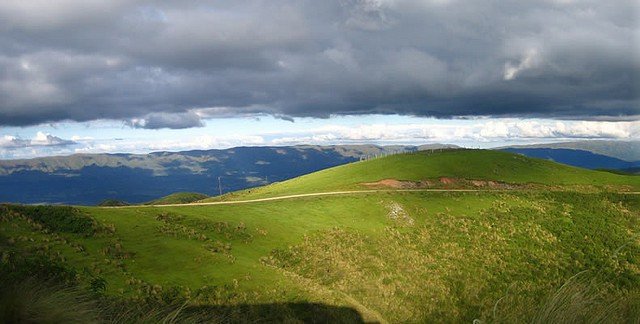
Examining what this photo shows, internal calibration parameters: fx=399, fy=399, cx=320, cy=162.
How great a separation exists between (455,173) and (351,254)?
62.2m

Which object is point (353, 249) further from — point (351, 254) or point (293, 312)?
point (293, 312)

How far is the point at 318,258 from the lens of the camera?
5059 centimetres

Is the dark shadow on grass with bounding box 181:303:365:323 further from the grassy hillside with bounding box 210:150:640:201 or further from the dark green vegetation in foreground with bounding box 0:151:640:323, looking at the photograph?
the grassy hillside with bounding box 210:150:640:201

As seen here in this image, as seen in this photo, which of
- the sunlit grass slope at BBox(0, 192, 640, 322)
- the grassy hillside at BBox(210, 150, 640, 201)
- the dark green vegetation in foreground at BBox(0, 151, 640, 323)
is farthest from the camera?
the grassy hillside at BBox(210, 150, 640, 201)

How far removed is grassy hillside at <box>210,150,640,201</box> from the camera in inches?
3969

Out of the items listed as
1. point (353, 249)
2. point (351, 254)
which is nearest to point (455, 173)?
point (353, 249)

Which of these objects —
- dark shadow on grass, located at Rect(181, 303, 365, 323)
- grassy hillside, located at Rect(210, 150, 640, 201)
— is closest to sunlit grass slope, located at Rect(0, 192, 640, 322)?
→ dark shadow on grass, located at Rect(181, 303, 365, 323)

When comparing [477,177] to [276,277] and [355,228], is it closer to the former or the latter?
[355,228]

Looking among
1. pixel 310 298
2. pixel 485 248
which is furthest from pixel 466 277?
pixel 310 298

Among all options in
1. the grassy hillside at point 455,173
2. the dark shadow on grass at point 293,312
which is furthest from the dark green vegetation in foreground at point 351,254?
the grassy hillside at point 455,173

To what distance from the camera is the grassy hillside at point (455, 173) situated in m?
101

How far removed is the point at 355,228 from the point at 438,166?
56.6 metres

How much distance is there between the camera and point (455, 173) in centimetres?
10606

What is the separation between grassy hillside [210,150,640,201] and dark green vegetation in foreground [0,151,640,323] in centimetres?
1485
